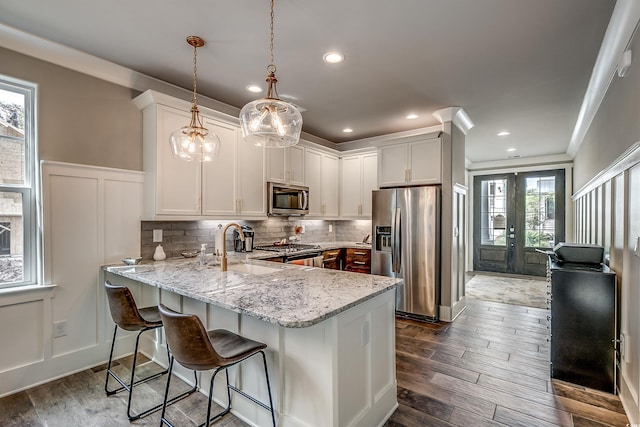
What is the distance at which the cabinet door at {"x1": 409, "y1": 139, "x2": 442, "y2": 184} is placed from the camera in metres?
4.14

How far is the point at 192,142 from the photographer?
2.55m

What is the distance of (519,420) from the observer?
208 cm

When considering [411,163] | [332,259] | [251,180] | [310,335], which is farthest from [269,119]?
[332,259]

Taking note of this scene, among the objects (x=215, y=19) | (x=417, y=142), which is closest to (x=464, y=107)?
(x=417, y=142)

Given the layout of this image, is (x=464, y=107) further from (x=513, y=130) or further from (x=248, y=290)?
(x=248, y=290)

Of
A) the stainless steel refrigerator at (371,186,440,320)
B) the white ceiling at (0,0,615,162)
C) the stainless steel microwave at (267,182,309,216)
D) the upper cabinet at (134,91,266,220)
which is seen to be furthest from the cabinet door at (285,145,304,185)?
the stainless steel refrigerator at (371,186,440,320)

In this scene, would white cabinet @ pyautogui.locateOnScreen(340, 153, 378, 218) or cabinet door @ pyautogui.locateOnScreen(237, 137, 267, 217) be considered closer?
cabinet door @ pyautogui.locateOnScreen(237, 137, 267, 217)

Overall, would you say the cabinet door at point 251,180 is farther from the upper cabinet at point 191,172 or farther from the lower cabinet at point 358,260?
the lower cabinet at point 358,260

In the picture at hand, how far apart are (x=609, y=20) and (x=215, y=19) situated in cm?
271

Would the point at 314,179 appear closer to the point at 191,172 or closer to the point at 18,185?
the point at 191,172

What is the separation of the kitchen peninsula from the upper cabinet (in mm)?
948

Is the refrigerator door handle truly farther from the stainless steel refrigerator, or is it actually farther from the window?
the window

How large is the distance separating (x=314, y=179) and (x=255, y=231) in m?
1.26

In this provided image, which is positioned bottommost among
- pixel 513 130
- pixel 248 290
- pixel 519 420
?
pixel 519 420
